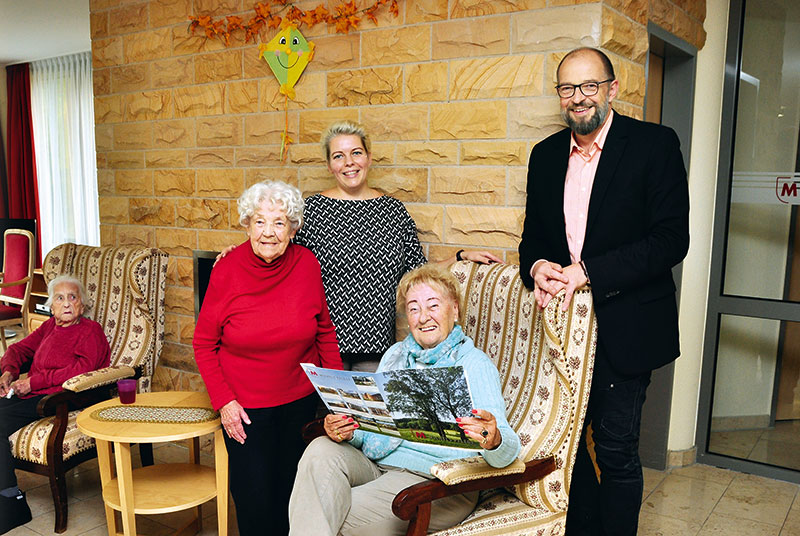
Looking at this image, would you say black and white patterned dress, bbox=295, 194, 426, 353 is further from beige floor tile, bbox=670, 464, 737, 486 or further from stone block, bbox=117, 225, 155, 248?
beige floor tile, bbox=670, 464, 737, 486

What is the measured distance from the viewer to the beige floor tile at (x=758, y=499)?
2.78 meters

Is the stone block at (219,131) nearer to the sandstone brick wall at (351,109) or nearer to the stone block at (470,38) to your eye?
Result: the sandstone brick wall at (351,109)

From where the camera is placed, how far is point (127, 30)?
141 inches

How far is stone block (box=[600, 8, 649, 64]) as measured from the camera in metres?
2.26

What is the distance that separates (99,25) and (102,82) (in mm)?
304

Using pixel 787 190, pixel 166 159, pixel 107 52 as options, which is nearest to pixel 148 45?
pixel 107 52

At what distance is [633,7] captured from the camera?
7.97 feet

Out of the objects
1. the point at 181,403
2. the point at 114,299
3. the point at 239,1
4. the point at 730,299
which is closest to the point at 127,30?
the point at 239,1

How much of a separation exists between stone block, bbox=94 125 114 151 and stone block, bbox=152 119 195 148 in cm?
37

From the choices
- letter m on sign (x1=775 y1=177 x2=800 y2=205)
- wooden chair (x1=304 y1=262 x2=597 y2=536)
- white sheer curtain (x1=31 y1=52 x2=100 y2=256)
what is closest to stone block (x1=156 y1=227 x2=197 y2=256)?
wooden chair (x1=304 y1=262 x2=597 y2=536)

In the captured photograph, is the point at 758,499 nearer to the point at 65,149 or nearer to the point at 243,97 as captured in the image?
the point at 243,97

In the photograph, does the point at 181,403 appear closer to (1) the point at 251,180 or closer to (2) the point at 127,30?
(1) the point at 251,180

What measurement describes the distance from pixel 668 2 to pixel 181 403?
2.47 m

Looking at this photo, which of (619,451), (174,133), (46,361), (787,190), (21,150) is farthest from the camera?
(21,150)
